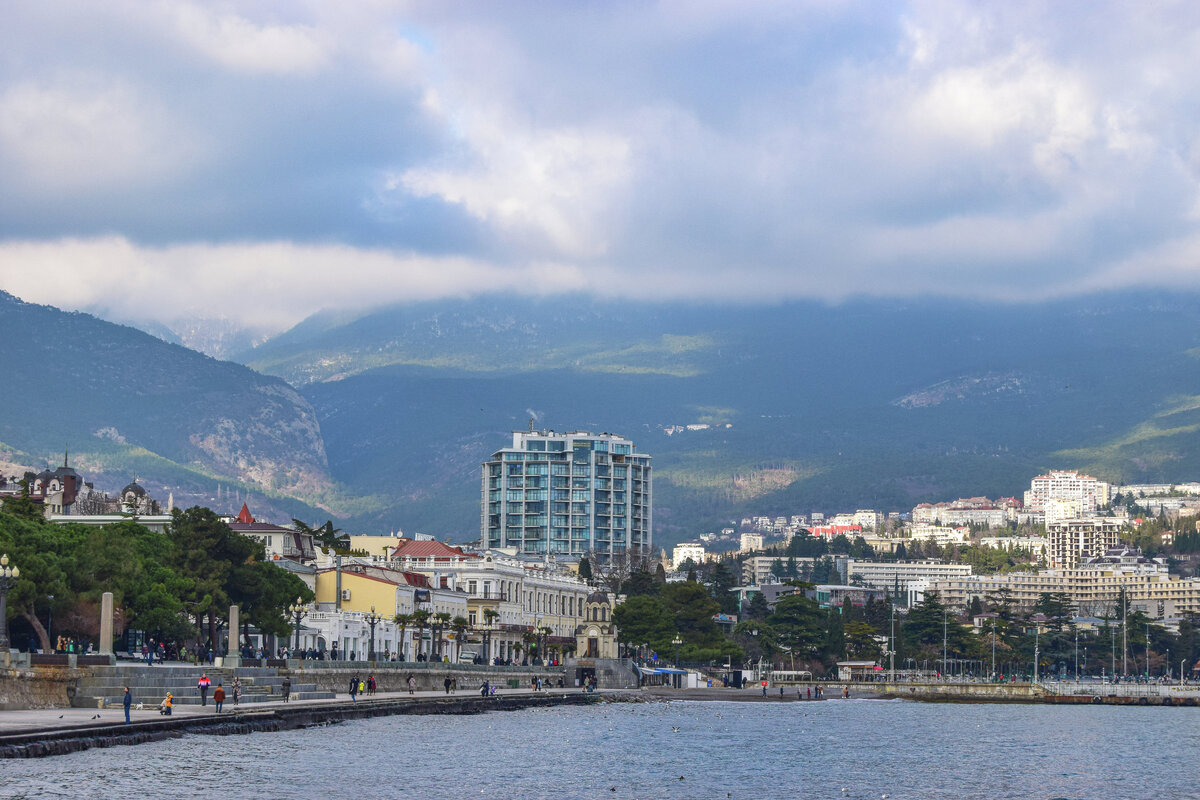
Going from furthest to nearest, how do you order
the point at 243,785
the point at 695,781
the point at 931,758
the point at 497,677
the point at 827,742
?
the point at 497,677 < the point at 827,742 < the point at 931,758 < the point at 695,781 < the point at 243,785

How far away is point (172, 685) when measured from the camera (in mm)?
88438

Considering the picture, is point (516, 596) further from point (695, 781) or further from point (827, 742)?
point (695, 781)

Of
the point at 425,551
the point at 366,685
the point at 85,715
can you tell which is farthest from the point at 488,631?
the point at 85,715

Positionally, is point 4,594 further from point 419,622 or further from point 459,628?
point 459,628

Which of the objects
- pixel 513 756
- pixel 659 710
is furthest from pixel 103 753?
pixel 659 710

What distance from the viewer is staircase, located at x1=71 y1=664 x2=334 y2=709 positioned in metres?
81.6

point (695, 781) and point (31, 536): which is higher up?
point (31, 536)

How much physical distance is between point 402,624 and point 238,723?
231ft

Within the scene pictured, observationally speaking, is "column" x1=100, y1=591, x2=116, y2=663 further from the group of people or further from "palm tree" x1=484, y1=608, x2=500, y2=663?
"palm tree" x1=484, y1=608, x2=500, y2=663

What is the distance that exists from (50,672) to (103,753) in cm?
1308

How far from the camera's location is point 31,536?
323ft

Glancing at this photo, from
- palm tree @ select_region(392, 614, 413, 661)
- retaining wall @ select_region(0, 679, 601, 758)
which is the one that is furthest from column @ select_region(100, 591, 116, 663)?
palm tree @ select_region(392, 614, 413, 661)

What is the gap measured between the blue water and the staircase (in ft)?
18.1

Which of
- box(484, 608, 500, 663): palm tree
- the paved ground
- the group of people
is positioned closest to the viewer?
the paved ground
